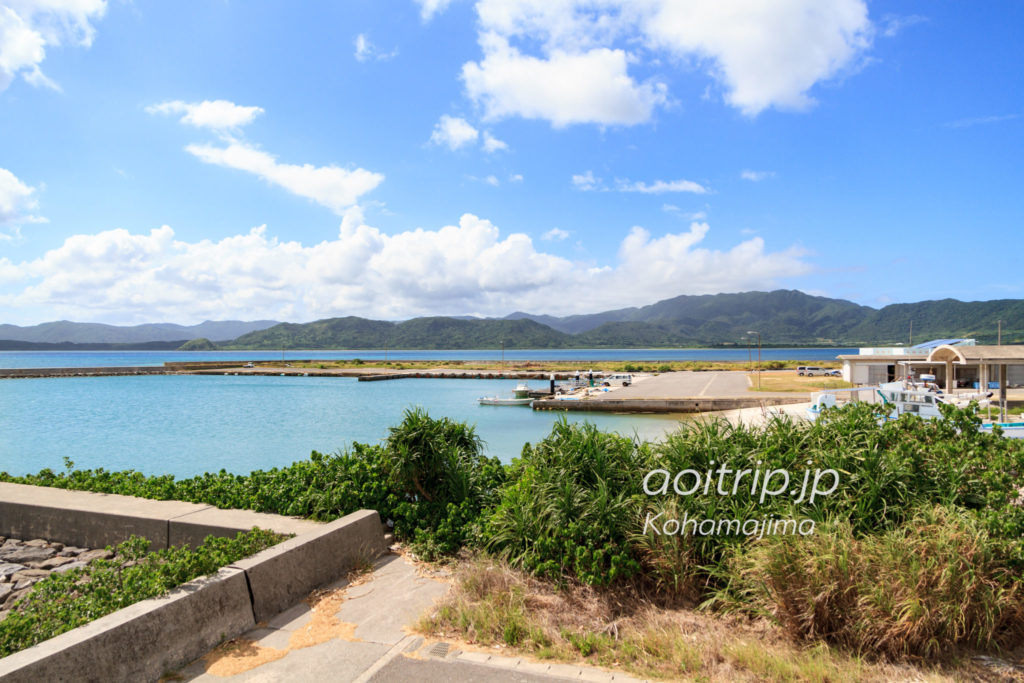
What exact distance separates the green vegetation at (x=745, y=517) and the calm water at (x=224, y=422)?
628 centimetres

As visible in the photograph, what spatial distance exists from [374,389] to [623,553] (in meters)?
57.6

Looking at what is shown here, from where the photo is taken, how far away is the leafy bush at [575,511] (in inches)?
176

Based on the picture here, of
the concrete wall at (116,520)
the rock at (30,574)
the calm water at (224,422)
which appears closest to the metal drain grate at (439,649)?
the concrete wall at (116,520)

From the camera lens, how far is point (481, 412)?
42875 millimetres

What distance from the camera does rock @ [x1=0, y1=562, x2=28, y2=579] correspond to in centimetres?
562

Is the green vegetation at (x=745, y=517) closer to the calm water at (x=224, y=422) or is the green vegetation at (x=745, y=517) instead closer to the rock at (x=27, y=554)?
the rock at (x=27, y=554)

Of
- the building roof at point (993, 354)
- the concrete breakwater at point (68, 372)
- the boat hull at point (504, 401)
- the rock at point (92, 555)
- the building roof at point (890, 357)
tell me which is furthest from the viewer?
the concrete breakwater at point (68, 372)

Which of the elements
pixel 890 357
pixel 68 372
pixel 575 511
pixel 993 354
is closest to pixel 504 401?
pixel 890 357

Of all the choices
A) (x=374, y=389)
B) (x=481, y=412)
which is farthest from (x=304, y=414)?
(x=374, y=389)

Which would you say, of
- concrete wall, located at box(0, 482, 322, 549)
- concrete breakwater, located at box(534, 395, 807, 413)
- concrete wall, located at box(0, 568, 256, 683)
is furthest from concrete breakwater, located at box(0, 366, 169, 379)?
concrete wall, located at box(0, 568, 256, 683)

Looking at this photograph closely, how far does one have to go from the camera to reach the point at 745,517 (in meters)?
4.51

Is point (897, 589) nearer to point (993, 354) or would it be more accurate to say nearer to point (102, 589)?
point (102, 589)

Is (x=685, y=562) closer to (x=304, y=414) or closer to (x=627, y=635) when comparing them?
(x=627, y=635)

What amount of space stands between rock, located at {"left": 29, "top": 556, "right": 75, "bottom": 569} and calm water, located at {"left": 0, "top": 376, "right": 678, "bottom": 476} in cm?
691
